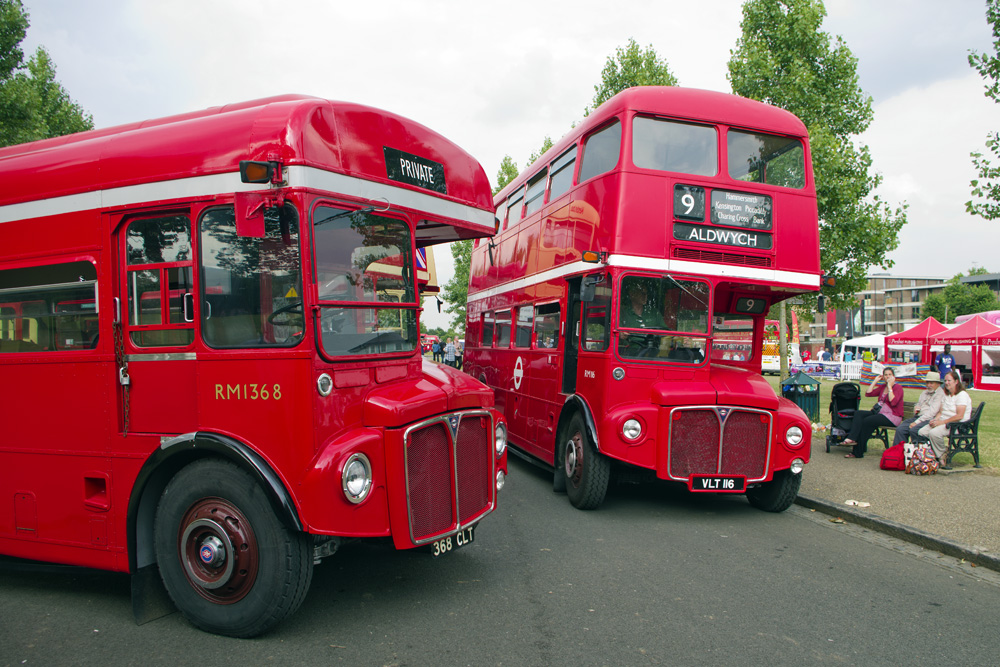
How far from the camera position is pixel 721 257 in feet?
23.7

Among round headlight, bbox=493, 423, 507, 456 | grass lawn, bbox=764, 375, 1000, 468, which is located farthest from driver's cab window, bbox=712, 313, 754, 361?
grass lawn, bbox=764, 375, 1000, 468

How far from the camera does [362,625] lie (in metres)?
4.19

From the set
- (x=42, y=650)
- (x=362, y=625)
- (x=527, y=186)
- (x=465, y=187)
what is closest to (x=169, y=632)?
(x=42, y=650)

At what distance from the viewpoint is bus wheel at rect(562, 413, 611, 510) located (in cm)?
723

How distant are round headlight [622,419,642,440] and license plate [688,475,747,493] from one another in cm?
69

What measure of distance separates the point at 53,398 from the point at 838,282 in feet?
51.2

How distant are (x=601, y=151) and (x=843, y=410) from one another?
6.64 meters

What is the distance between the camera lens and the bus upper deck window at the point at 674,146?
7180mm

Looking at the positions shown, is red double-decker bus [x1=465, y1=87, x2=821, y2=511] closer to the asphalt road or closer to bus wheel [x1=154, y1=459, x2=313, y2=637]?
the asphalt road

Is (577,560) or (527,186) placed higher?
(527,186)

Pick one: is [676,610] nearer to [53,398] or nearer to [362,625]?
[362,625]

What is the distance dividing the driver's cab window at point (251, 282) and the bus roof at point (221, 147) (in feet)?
1.16

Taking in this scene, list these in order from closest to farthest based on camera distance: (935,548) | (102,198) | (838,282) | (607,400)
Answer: (102,198) → (935,548) → (607,400) → (838,282)

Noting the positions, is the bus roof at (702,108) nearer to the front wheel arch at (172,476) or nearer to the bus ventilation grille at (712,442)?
the bus ventilation grille at (712,442)
